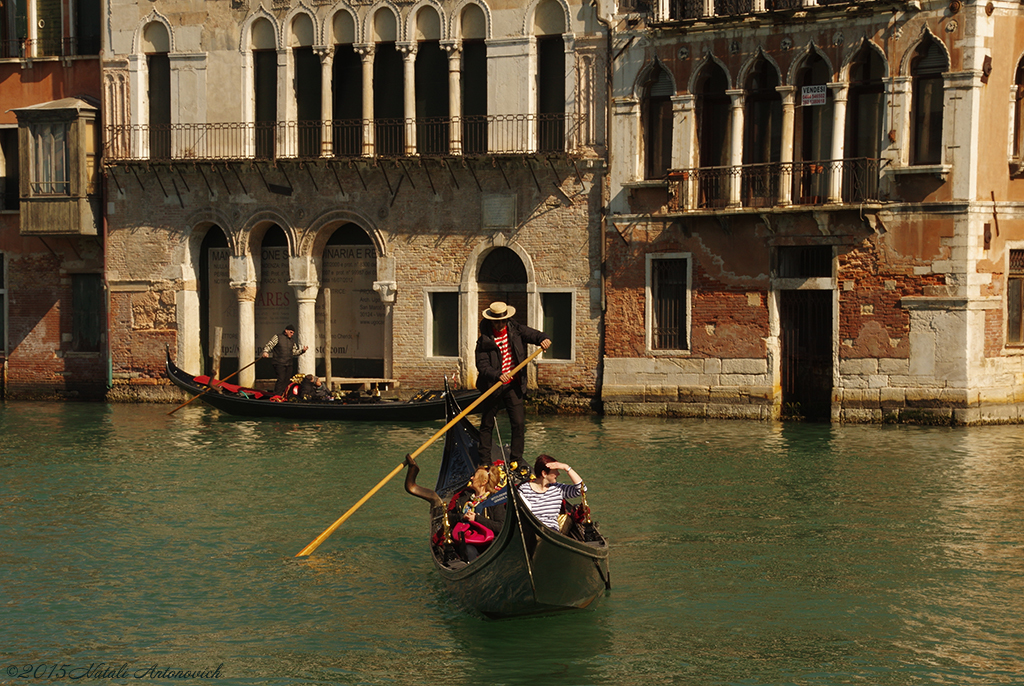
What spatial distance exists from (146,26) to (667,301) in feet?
28.9

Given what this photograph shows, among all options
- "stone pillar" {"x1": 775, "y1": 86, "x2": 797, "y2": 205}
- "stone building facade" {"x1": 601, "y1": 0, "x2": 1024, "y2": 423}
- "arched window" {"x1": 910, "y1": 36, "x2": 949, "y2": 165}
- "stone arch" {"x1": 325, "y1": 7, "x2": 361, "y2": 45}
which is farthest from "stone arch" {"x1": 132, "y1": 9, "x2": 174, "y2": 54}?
"arched window" {"x1": 910, "y1": 36, "x2": 949, "y2": 165}

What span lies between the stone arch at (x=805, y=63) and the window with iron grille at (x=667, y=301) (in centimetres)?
265

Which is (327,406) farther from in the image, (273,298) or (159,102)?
(159,102)

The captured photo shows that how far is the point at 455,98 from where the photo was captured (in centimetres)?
1773

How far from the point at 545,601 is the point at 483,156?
11.0 meters

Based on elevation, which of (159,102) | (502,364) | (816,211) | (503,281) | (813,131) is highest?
(159,102)

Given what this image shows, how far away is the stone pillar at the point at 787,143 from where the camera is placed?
15.9m

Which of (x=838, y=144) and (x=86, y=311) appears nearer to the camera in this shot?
(x=838, y=144)

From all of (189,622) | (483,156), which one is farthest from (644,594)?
(483,156)

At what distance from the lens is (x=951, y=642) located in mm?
6844

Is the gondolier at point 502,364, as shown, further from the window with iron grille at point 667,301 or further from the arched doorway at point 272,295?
the arched doorway at point 272,295

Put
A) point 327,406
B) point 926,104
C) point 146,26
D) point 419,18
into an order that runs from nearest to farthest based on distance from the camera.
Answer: point 926,104 → point 327,406 → point 419,18 → point 146,26

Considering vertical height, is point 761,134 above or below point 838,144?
above

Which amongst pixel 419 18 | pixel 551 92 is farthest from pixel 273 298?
pixel 551 92
